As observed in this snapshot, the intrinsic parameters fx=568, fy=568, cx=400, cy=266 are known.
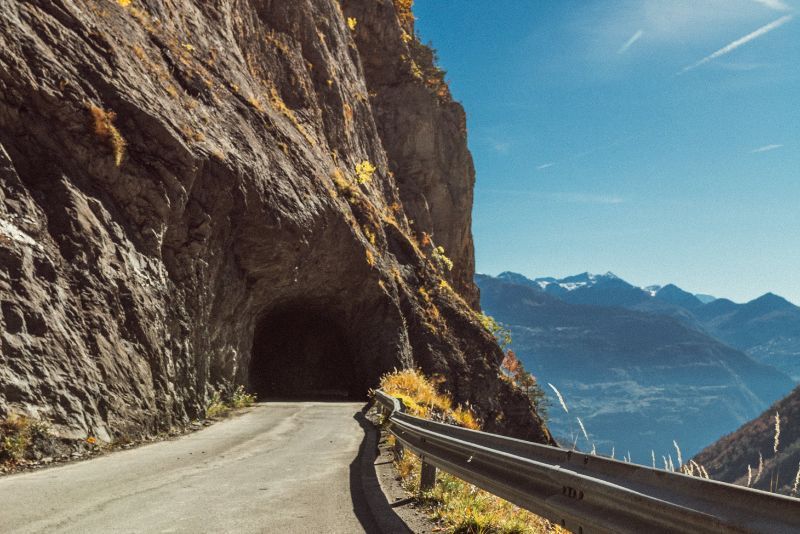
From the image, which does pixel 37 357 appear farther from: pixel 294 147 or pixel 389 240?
pixel 389 240

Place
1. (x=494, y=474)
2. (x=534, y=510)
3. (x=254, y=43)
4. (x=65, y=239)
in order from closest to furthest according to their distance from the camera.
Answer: (x=534, y=510) < (x=494, y=474) < (x=65, y=239) < (x=254, y=43)

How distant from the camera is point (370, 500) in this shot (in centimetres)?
642

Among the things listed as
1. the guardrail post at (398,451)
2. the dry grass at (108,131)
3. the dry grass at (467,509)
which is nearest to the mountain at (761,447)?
the guardrail post at (398,451)

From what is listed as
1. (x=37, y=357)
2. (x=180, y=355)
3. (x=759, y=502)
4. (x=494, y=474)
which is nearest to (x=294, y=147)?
(x=180, y=355)

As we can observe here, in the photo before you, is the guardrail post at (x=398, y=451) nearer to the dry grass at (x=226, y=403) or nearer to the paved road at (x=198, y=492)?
the paved road at (x=198, y=492)

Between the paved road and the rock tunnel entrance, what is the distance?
17.3m

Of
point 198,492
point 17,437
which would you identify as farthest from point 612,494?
point 17,437

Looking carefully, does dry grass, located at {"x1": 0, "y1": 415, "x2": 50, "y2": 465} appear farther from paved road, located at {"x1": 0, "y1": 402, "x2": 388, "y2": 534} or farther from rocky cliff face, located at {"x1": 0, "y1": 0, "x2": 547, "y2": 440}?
paved road, located at {"x1": 0, "y1": 402, "x2": 388, "y2": 534}

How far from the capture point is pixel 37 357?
818 cm

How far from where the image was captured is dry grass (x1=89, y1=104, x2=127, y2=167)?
11.5m

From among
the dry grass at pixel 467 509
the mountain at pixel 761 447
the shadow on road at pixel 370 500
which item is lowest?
the mountain at pixel 761 447

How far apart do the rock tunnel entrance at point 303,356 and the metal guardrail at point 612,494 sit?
74.6ft

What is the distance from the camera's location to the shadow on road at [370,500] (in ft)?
17.4

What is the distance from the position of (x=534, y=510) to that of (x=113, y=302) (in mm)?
8932
